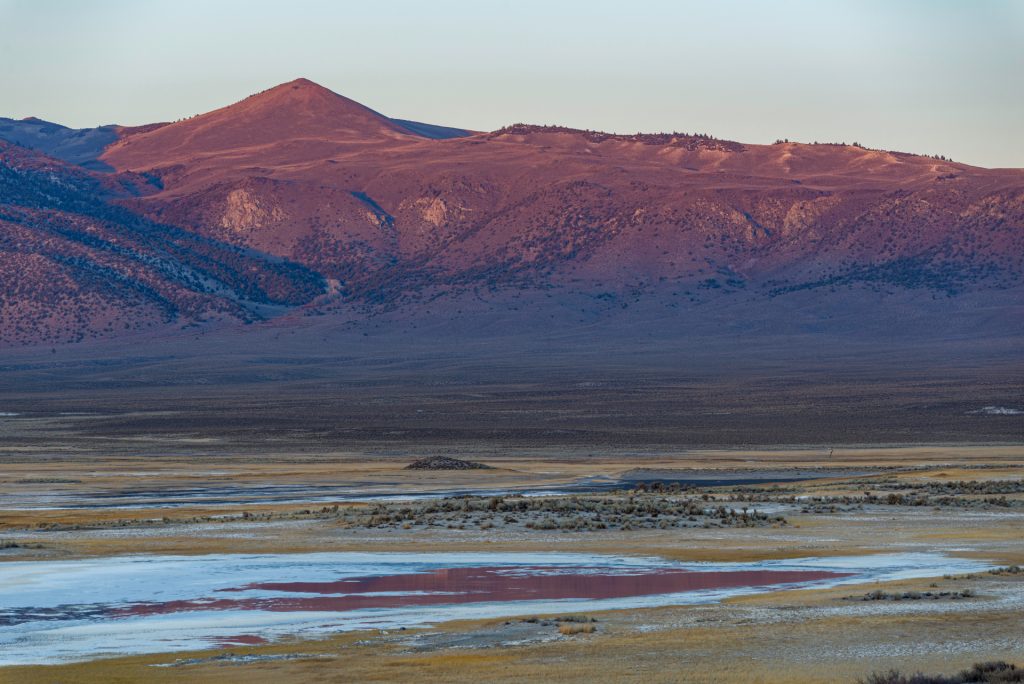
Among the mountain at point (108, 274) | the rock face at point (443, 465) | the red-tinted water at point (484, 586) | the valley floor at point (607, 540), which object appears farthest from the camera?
the mountain at point (108, 274)

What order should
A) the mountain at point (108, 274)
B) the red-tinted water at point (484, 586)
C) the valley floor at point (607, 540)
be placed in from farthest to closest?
1. the mountain at point (108, 274)
2. the red-tinted water at point (484, 586)
3. the valley floor at point (607, 540)

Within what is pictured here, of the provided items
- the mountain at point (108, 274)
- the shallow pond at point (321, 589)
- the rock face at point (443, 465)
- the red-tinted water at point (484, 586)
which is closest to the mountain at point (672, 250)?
the mountain at point (108, 274)

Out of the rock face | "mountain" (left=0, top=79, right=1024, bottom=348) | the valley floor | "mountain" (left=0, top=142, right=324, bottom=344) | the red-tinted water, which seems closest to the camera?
the valley floor

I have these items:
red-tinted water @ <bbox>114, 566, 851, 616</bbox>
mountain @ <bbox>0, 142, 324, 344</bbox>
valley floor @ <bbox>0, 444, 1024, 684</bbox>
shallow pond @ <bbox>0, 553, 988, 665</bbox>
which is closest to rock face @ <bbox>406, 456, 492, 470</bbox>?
valley floor @ <bbox>0, 444, 1024, 684</bbox>

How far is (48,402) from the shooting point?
Answer: 9512 centimetres

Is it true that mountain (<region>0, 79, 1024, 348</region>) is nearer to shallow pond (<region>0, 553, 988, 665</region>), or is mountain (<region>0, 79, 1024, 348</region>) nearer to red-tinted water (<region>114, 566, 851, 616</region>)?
shallow pond (<region>0, 553, 988, 665</region>)

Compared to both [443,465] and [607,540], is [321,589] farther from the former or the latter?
[443,465]

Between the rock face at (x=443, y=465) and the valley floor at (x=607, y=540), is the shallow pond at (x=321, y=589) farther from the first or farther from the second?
the rock face at (x=443, y=465)

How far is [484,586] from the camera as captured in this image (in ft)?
82.5

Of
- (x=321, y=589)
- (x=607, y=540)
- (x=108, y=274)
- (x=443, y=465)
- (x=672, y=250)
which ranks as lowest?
(x=443, y=465)

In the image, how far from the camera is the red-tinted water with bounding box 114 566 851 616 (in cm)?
2336

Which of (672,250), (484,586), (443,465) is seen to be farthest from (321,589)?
(672,250)

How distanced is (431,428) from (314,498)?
30.5m

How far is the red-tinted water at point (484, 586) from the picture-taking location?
23.4m
